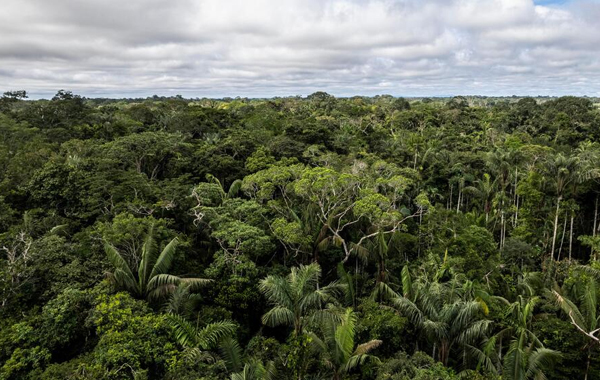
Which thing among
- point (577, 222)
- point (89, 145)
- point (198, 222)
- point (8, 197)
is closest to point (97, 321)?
point (198, 222)

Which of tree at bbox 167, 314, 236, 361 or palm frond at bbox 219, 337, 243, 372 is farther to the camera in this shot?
palm frond at bbox 219, 337, 243, 372

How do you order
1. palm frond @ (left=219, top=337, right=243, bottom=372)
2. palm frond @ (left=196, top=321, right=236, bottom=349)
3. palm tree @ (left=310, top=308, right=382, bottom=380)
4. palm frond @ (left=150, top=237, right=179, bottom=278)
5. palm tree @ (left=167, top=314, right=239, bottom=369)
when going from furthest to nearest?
1. palm frond @ (left=150, top=237, right=179, bottom=278)
2. palm frond @ (left=219, top=337, right=243, bottom=372)
3. palm frond @ (left=196, top=321, right=236, bottom=349)
4. palm tree @ (left=167, top=314, right=239, bottom=369)
5. palm tree @ (left=310, top=308, right=382, bottom=380)

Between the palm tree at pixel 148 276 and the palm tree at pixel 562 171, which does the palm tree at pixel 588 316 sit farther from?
the palm tree at pixel 148 276

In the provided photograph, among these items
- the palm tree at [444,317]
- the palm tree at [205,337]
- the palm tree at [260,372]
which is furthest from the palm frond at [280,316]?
the palm tree at [444,317]

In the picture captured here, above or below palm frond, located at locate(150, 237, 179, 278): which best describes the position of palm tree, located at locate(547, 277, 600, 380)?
below

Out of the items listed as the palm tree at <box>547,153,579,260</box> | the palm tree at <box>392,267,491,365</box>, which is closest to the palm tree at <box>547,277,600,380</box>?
the palm tree at <box>392,267,491,365</box>

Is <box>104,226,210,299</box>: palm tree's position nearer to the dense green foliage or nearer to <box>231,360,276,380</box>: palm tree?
the dense green foliage

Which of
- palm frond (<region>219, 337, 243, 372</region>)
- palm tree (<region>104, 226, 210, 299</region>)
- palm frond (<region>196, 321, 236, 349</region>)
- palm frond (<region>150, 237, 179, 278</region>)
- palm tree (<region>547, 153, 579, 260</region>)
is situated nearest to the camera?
palm frond (<region>196, 321, 236, 349</region>)

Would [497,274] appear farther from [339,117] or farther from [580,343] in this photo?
[339,117]
